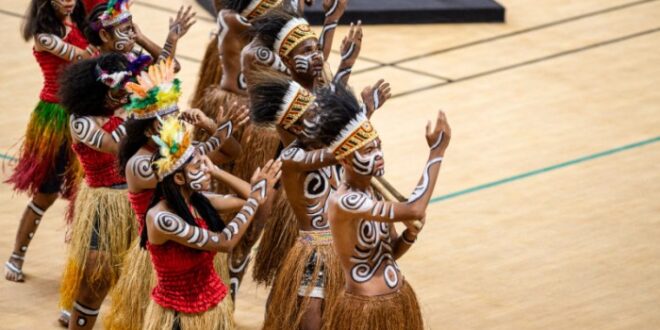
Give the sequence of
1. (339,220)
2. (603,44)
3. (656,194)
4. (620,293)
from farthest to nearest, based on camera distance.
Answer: (603,44), (656,194), (620,293), (339,220)

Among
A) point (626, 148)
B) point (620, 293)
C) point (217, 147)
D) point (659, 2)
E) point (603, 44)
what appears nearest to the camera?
point (217, 147)

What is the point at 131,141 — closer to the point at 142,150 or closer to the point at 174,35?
the point at 142,150

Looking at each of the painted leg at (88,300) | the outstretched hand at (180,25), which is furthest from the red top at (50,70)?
the painted leg at (88,300)

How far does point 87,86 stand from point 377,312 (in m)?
1.40

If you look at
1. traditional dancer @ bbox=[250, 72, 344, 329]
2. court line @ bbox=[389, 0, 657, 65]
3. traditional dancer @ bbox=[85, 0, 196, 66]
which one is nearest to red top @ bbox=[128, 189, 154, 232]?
traditional dancer @ bbox=[250, 72, 344, 329]

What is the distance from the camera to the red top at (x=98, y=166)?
16.0 feet

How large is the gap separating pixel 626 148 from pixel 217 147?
3.04 m

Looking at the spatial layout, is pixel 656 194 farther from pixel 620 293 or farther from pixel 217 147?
pixel 217 147

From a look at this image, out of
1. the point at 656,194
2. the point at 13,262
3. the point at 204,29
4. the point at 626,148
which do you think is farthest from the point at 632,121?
the point at 13,262

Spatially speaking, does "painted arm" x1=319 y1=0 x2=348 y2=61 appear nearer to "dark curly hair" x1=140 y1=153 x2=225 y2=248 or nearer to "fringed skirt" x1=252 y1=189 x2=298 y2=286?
"fringed skirt" x1=252 y1=189 x2=298 y2=286

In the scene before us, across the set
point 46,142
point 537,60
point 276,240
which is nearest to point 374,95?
point 276,240

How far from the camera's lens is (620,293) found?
538 cm

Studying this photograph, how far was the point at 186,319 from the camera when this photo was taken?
4.10m

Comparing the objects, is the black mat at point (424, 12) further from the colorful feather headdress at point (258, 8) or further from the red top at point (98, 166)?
the red top at point (98, 166)
